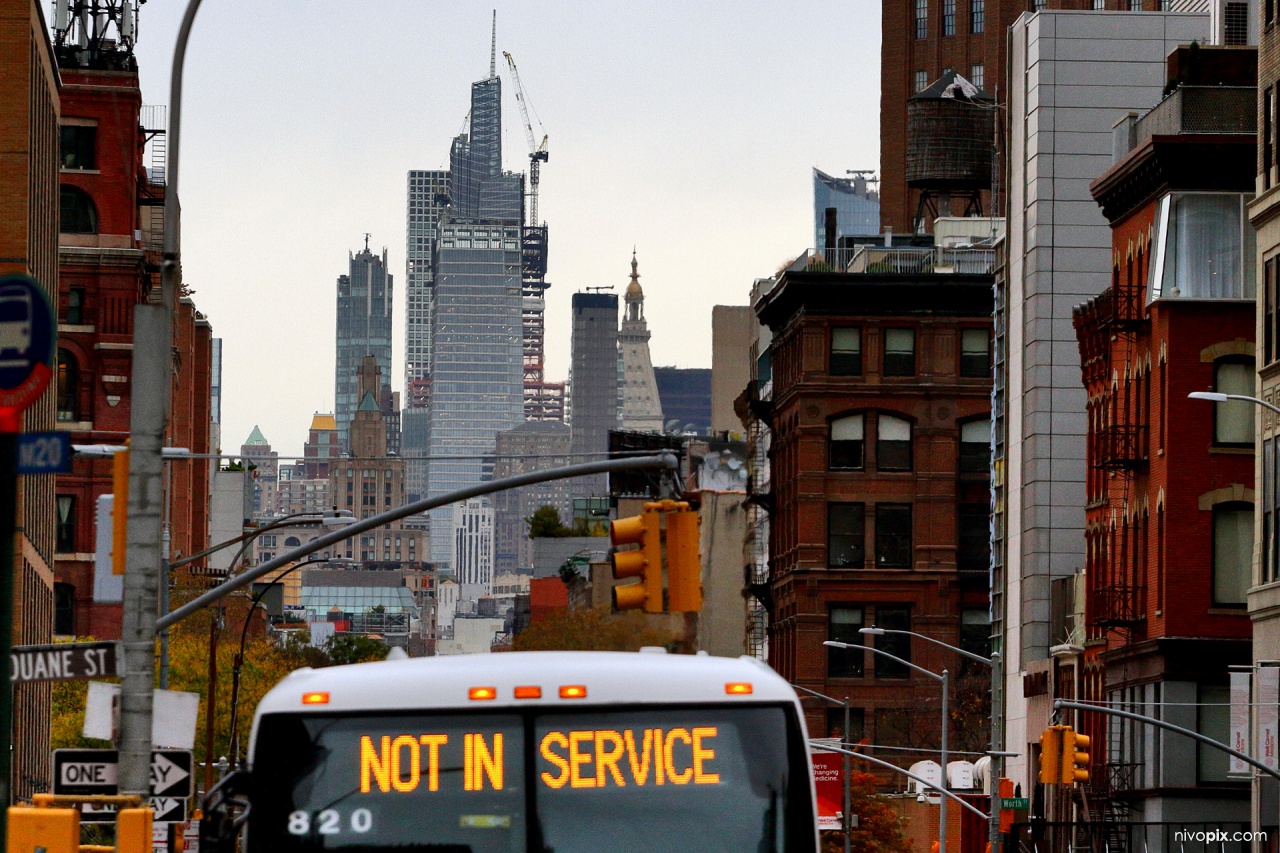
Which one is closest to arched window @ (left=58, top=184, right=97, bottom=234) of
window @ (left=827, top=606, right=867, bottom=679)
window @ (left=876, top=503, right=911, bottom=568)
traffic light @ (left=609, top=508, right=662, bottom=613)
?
window @ (left=827, top=606, right=867, bottom=679)

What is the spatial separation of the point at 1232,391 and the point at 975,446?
39787 millimetres

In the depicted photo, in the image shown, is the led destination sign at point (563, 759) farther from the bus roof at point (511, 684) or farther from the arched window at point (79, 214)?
the arched window at point (79, 214)

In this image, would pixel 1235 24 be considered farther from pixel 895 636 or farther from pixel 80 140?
pixel 80 140

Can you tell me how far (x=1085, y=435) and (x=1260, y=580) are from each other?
23643mm

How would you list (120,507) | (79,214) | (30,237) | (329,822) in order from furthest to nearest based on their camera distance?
(79,214) → (30,237) → (120,507) → (329,822)

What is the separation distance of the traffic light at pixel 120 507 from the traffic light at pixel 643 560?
270 inches

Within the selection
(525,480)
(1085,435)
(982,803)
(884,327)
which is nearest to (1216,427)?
(1085,435)

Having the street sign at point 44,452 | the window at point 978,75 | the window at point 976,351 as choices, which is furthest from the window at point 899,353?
the street sign at point 44,452

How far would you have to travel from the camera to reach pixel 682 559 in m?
25.4

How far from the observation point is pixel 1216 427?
58188 millimetres

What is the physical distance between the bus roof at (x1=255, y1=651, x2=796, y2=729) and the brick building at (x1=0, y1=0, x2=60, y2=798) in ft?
107

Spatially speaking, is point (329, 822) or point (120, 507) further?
point (120, 507)

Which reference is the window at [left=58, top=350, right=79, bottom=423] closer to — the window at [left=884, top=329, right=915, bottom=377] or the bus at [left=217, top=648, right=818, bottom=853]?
the window at [left=884, top=329, right=915, bottom=377]

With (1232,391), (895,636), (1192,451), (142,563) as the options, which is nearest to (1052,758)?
(1192,451)
